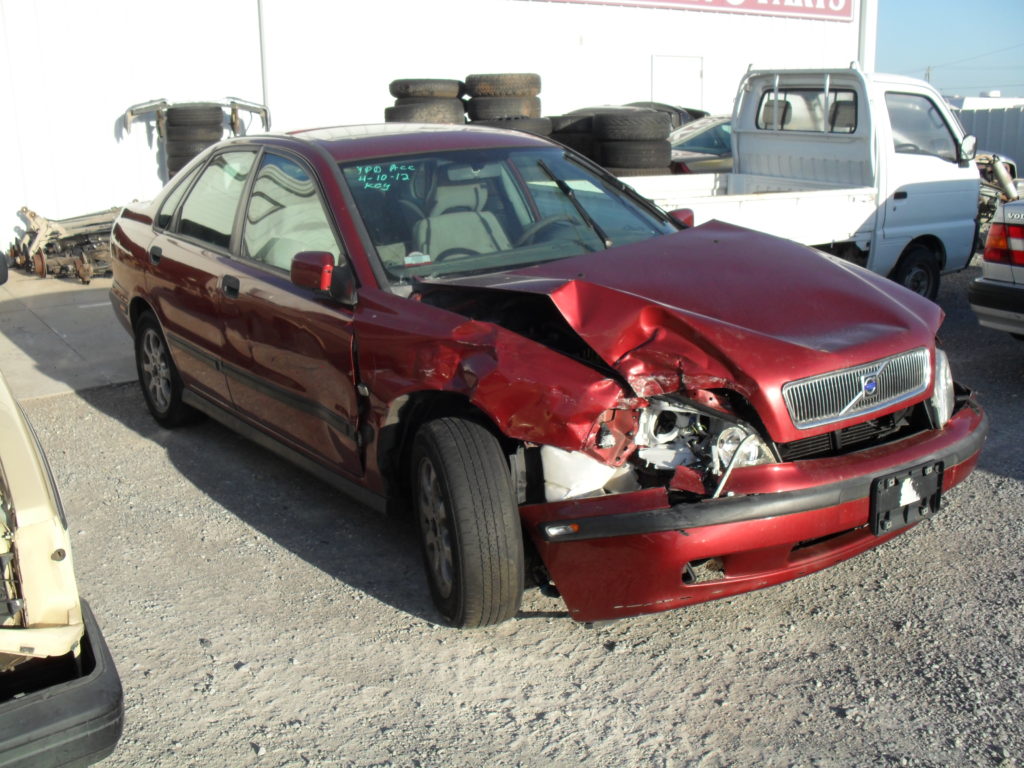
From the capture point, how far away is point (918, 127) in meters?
8.30

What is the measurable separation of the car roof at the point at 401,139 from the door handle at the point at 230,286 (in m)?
0.69

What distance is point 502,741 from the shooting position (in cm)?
305

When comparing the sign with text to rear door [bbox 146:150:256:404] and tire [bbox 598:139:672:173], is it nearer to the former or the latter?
tire [bbox 598:139:672:173]

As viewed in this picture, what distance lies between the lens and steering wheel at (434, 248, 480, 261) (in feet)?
13.8

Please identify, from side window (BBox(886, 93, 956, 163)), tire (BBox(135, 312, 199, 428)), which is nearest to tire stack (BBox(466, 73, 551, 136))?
side window (BBox(886, 93, 956, 163))

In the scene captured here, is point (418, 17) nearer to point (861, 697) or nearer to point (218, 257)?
point (218, 257)

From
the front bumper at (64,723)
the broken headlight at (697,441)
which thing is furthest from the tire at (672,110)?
the front bumper at (64,723)

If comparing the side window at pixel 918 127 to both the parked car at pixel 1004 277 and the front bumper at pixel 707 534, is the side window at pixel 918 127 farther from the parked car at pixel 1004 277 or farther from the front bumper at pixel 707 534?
the front bumper at pixel 707 534

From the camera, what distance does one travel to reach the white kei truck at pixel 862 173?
765 cm

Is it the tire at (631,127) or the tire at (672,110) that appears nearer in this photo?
the tire at (631,127)

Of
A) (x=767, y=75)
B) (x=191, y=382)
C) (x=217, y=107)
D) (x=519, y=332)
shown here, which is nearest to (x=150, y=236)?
Result: (x=191, y=382)

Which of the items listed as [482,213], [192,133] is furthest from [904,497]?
[192,133]

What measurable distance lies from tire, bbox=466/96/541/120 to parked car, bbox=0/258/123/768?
9.87 m

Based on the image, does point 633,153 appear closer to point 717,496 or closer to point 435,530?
point 435,530
